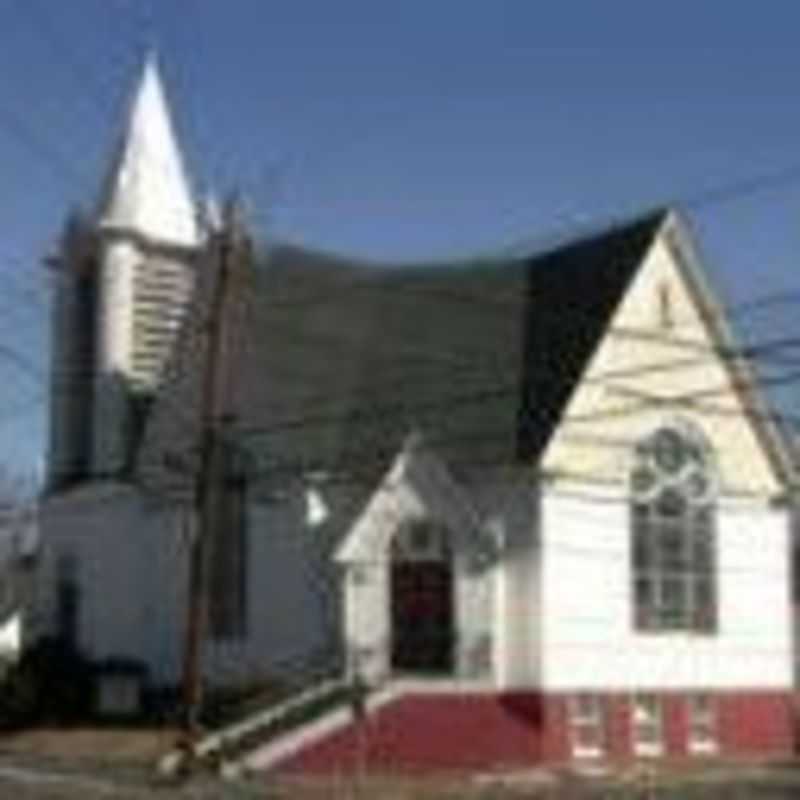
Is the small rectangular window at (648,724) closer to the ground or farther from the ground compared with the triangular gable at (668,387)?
closer to the ground

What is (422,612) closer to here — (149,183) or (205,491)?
(205,491)

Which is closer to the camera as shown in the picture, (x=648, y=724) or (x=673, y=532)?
(x=648, y=724)

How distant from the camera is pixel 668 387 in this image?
50.0 metres

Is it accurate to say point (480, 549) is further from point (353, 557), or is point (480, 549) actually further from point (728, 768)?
point (728, 768)

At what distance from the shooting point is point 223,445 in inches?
2077

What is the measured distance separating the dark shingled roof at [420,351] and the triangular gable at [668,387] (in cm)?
39

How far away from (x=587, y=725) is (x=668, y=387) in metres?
7.25

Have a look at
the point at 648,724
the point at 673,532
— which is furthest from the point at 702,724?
the point at 673,532

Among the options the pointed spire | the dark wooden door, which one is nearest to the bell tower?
the pointed spire

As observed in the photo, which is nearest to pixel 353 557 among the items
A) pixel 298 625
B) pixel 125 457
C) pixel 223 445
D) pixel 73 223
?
pixel 298 625

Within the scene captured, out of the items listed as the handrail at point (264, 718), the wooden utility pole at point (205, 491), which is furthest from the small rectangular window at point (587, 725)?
the wooden utility pole at point (205, 491)

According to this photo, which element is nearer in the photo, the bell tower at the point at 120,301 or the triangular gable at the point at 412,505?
the triangular gable at the point at 412,505

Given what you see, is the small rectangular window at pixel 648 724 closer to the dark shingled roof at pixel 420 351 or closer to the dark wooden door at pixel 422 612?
the dark wooden door at pixel 422 612

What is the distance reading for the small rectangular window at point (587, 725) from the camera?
157 feet
